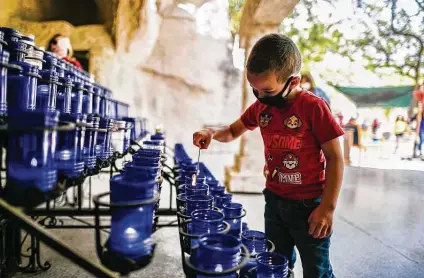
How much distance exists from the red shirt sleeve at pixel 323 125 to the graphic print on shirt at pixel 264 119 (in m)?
0.24

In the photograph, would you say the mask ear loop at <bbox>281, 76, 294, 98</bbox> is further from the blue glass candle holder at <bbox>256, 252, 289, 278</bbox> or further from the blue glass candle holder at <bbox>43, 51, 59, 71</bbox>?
the blue glass candle holder at <bbox>43, 51, 59, 71</bbox>

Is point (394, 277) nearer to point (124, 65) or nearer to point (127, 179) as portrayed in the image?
point (127, 179)

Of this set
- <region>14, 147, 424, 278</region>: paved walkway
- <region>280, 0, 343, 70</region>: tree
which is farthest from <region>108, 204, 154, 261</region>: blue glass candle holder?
<region>280, 0, 343, 70</region>: tree

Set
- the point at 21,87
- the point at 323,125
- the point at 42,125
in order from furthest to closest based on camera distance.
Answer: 1. the point at 323,125
2. the point at 21,87
3. the point at 42,125

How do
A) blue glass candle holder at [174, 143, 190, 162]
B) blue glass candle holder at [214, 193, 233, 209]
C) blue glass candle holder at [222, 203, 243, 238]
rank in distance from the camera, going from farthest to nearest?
blue glass candle holder at [174, 143, 190, 162] → blue glass candle holder at [214, 193, 233, 209] → blue glass candle holder at [222, 203, 243, 238]

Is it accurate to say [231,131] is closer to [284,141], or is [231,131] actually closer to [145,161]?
[284,141]

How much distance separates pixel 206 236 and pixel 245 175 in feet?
13.7

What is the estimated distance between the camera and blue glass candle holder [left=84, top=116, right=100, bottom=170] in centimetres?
137

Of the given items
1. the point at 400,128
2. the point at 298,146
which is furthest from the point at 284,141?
the point at 400,128

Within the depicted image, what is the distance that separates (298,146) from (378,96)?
13.1 meters

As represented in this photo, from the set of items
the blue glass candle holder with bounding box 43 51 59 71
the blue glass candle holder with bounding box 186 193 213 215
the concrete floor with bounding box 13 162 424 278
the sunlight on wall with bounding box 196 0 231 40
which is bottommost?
the concrete floor with bounding box 13 162 424 278

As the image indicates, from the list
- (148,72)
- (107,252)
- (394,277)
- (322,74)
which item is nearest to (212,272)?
(107,252)

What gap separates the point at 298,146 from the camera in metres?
1.57

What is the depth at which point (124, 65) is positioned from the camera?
24.1ft
